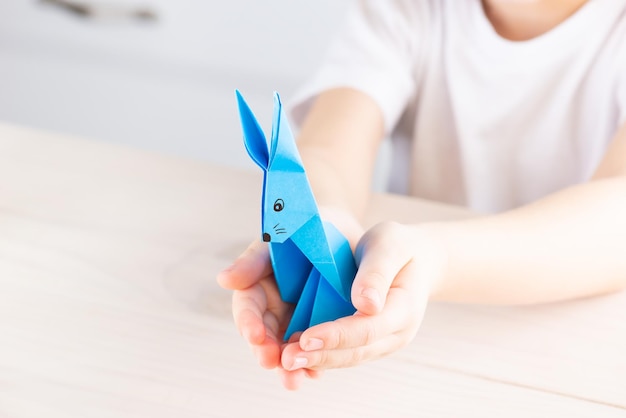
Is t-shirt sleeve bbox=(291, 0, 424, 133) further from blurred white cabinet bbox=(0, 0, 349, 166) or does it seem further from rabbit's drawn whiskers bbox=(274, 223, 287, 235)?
blurred white cabinet bbox=(0, 0, 349, 166)

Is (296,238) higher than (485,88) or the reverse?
the reverse

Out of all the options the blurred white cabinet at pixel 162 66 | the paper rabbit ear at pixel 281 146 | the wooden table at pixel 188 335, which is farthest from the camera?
the blurred white cabinet at pixel 162 66

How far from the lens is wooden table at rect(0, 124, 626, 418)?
407 mm

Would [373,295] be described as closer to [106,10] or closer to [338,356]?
[338,356]

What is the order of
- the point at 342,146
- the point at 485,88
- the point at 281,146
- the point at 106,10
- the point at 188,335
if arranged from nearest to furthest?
the point at 281,146
the point at 188,335
the point at 342,146
the point at 485,88
the point at 106,10

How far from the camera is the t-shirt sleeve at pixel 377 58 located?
0.72 meters

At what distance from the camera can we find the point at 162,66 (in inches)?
58.1

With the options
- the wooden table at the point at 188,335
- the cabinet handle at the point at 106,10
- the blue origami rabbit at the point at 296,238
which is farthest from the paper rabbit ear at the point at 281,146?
the cabinet handle at the point at 106,10

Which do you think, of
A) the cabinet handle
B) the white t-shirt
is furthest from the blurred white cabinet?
the white t-shirt

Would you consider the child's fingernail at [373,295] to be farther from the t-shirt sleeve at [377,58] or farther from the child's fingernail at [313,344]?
the t-shirt sleeve at [377,58]

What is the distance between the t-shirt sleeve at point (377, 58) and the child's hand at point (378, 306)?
307 millimetres

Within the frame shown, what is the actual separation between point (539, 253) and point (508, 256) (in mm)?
22

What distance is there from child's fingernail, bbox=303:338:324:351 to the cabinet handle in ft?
3.98

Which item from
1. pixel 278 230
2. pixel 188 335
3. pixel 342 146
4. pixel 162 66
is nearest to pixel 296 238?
pixel 278 230
